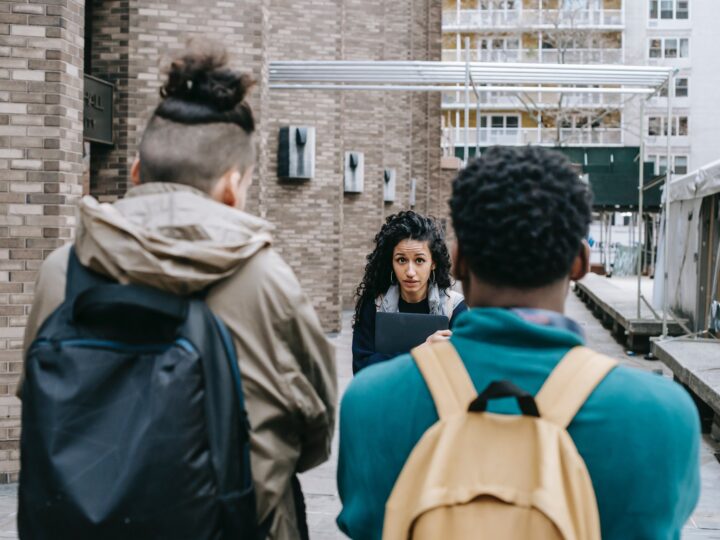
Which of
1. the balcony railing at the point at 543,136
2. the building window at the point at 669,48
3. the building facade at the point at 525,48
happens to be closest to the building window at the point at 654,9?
the building window at the point at 669,48

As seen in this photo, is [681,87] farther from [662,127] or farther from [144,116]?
[144,116]

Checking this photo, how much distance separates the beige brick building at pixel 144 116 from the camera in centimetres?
665

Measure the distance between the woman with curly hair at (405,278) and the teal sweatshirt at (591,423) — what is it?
2732 millimetres

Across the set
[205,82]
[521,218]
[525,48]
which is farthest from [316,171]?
[525,48]

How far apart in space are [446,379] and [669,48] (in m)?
66.2

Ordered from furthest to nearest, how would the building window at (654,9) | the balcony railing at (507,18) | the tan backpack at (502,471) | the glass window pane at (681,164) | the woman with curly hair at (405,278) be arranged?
the glass window pane at (681,164)
the building window at (654,9)
the balcony railing at (507,18)
the woman with curly hair at (405,278)
the tan backpack at (502,471)

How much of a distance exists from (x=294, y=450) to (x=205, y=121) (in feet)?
2.66

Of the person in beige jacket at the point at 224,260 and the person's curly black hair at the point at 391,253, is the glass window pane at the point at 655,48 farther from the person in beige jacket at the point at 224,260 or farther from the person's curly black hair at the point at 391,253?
the person in beige jacket at the point at 224,260

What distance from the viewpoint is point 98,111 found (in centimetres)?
1015

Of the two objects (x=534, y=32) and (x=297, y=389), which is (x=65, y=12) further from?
(x=534, y=32)

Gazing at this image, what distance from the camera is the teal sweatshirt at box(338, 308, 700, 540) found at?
1.67 m

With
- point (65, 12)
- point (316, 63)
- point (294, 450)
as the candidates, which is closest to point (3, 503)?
point (65, 12)

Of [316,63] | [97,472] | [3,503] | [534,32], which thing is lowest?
[3,503]

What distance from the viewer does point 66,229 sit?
→ 6.78 m
